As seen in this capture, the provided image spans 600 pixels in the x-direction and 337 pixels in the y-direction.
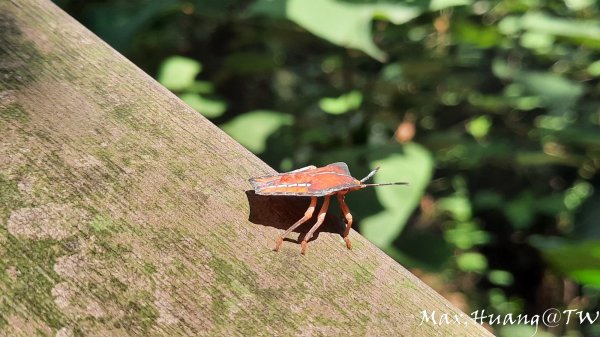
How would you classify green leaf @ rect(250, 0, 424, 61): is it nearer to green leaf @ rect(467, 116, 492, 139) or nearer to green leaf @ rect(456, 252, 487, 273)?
green leaf @ rect(467, 116, 492, 139)

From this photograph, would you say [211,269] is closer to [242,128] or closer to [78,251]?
[78,251]

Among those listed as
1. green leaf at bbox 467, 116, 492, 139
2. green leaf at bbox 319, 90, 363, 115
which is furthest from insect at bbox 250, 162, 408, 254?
green leaf at bbox 467, 116, 492, 139

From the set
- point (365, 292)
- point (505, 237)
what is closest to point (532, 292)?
point (505, 237)

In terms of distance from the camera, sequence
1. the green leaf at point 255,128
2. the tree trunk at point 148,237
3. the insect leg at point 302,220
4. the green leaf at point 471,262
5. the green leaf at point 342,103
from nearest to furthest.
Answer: the tree trunk at point 148,237 < the insect leg at point 302,220 < the green leaf at point 255,128 < the green leaf at point 342,103 < the green leaf at point 471,262

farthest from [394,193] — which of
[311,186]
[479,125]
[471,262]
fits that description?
[471,262]

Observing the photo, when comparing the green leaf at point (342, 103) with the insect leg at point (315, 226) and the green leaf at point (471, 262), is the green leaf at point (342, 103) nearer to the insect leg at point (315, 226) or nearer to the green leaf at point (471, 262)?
the insect leg at point (315, 226)

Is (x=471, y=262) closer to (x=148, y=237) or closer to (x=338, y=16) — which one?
(x=338, y=16)

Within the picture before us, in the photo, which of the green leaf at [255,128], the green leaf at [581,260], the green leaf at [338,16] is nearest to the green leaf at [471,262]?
the green leaf at [255,128]

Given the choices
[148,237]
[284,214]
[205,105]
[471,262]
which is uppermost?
[471,262]
